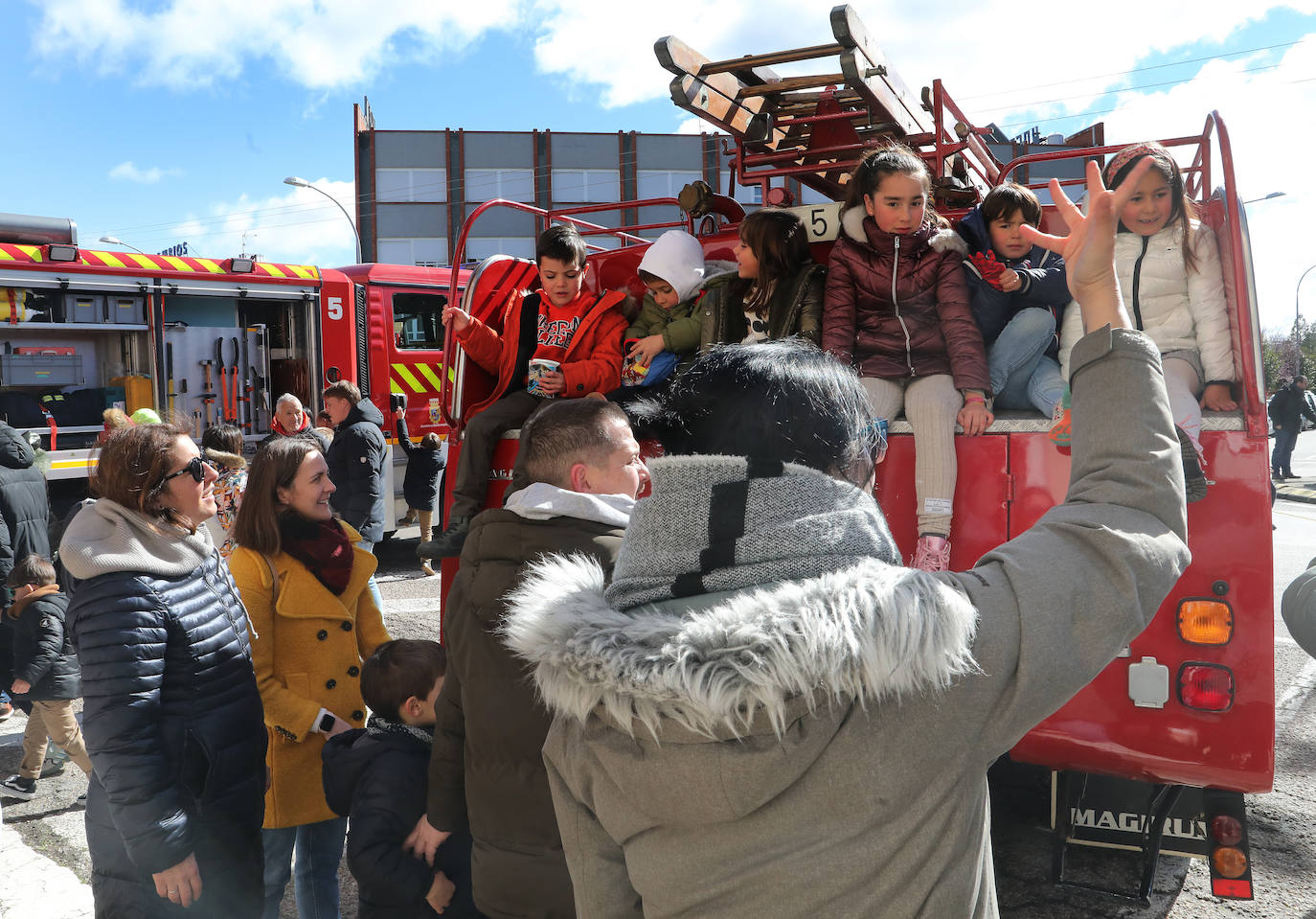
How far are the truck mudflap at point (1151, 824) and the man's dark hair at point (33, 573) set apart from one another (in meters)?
4.61

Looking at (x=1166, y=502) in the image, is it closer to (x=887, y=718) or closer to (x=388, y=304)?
(x=887, y=718)

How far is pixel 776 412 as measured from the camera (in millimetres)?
1181

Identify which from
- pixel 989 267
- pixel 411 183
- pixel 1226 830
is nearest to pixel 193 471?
pixel 989 267

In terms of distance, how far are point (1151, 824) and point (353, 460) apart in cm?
585

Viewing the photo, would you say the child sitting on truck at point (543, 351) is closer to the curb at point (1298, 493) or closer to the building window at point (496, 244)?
the curb at point (1298, 493)

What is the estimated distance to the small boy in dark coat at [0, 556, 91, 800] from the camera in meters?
4.43

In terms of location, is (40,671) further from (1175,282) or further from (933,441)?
(1175,282)

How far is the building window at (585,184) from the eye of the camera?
119 ft

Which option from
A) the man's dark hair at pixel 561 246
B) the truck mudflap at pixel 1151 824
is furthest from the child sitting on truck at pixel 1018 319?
the man's dark hair at pixel 561 246

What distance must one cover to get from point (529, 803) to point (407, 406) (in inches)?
377

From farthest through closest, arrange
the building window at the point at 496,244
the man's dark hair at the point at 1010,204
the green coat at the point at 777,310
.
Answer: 1. the building window at the point at 496,244
2. the green coat at the point at 777,310
3. the man's dark hair at the point at 1010,204

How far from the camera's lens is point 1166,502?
1.15 metres

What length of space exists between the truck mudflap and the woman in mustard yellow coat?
2358 millimetres

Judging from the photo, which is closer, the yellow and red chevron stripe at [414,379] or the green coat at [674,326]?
the green coat at [674,326]
